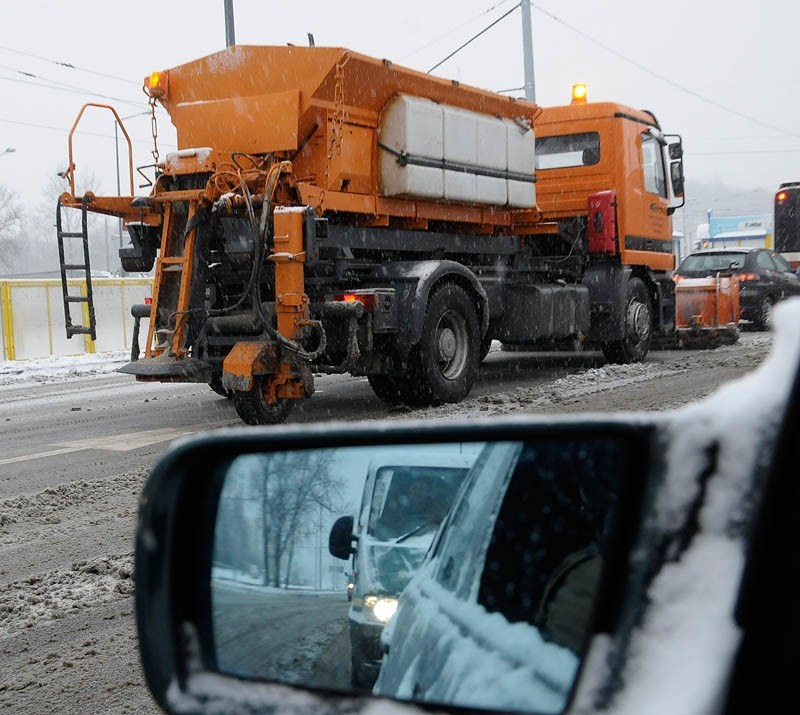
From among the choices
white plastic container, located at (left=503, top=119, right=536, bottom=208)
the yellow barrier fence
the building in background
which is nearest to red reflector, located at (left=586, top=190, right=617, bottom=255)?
white plastic container, located at (left=503, top=119, right=536, bottom=208)

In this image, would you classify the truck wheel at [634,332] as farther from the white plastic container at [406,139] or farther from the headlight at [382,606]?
the headlight at [382,606]

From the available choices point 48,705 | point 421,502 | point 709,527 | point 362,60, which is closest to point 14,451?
point 362,60

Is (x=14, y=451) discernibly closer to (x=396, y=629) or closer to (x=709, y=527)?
(x=396, y=629)

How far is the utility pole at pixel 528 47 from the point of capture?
2373 centimetres

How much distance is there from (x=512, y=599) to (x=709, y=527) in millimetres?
327

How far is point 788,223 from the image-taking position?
2495 cm

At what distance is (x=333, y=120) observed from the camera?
8.12 meters

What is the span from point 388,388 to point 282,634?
7769mm

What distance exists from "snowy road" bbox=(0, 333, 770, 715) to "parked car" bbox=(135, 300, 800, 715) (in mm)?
1930

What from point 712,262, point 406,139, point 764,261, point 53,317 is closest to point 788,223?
point 764,261

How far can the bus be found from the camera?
24.8 meters

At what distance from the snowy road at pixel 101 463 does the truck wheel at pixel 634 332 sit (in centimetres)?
30

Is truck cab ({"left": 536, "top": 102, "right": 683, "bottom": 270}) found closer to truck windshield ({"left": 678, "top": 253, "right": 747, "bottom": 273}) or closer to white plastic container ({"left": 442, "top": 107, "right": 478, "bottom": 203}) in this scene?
white plastic container ({"left": 442, "top": 107, "right": 478, "bottom": 203})

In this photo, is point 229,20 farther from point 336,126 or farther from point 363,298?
point 363,298
